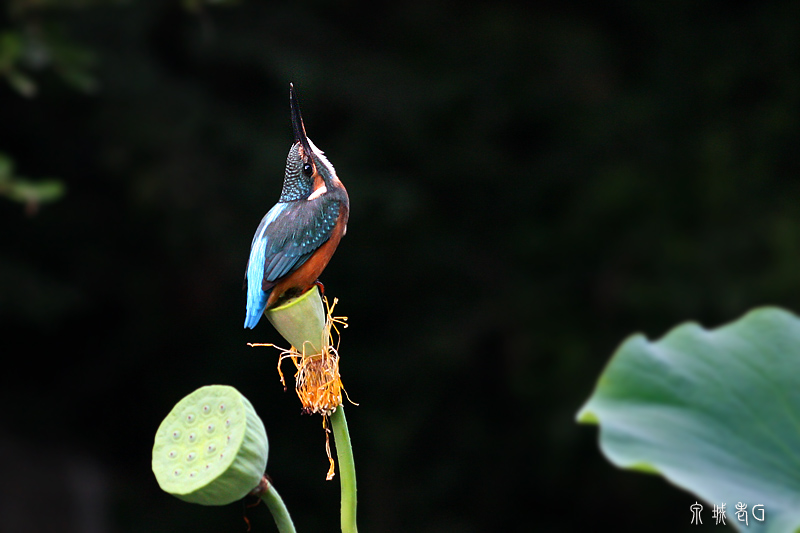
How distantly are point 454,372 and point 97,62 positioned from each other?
6.48 feet

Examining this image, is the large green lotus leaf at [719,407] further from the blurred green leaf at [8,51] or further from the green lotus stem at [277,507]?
the blurred green leaf at [8,51]

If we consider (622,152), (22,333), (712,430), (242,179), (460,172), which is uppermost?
(712,430)

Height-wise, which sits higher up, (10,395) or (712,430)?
(712,430)

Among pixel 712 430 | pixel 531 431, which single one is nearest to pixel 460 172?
pixel 531 431

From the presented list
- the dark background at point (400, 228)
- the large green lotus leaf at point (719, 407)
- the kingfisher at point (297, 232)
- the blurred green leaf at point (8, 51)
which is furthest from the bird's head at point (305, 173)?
the dark background at point (400, 228)

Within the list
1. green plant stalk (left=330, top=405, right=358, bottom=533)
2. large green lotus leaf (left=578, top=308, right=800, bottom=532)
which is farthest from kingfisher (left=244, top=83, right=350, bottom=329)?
large green lotus leaf (left=578, top=308, right=800, bottom=532)

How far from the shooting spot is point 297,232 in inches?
37.2

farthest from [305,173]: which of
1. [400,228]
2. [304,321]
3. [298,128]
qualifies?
[400,228]

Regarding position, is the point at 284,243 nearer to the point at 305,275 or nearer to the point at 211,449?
the point at 305,275

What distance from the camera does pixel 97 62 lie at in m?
3.10

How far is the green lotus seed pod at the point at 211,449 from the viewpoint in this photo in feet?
2.70

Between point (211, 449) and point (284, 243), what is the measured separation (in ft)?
0.78

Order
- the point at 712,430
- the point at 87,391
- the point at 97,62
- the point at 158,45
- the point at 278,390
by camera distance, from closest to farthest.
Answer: the point at 712,430 → the point at 97,62 → the point at 158,45 → the point at 278,390 → the point at 87,391

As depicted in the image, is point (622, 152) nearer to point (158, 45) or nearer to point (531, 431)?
point (531, 431)
